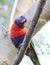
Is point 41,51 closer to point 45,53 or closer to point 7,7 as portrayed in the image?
point 45,53

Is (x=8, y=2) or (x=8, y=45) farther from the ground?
(x=8, y=2)

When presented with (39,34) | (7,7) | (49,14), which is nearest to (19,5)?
(7,7)

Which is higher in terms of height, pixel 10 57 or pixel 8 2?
pixel 8 2

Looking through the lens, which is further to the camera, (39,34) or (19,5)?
(19,5)

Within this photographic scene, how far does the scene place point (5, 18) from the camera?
87cm

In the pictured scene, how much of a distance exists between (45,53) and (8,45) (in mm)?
207

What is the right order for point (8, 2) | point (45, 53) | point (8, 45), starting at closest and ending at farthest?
point (45, 53), point (8, 45), point (8, 2)

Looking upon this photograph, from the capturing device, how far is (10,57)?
682 millimetres

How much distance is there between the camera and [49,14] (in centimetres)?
79

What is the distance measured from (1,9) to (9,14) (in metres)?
0.07

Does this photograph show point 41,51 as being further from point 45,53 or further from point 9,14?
point 9,14

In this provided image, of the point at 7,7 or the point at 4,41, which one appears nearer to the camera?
the point at 4,41

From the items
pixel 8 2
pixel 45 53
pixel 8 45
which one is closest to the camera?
pixel 45 53

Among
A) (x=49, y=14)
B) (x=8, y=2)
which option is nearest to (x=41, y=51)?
(x=49, y=14)
